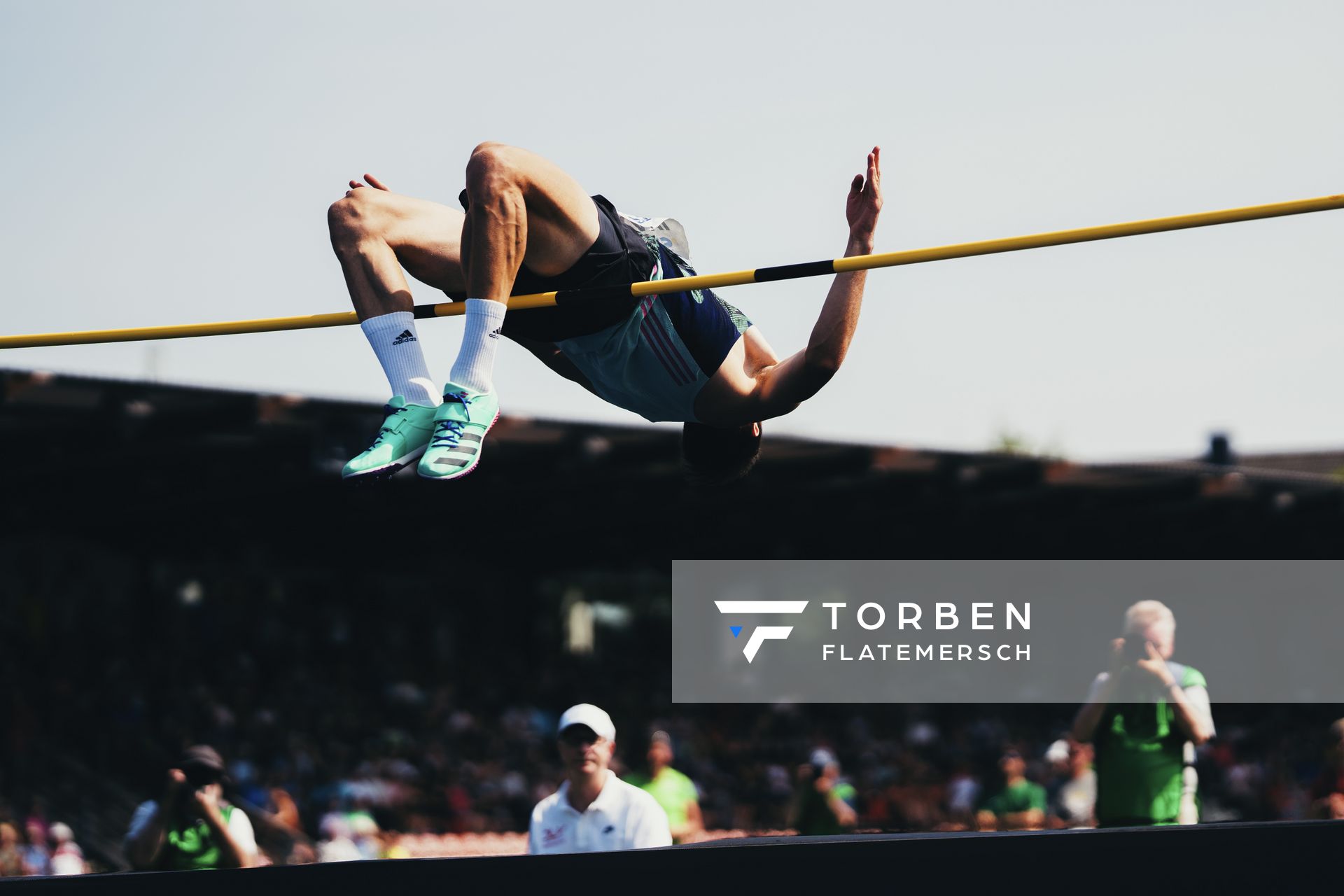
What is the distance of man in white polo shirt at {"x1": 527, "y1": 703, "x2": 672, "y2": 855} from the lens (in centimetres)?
547

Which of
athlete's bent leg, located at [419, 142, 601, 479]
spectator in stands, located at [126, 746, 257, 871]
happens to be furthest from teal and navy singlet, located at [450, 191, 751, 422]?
spectator in stands, located at [126, 746, 257, 871]

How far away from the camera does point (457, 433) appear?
4.08 meters

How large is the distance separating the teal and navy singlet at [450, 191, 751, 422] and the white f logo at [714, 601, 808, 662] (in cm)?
1764

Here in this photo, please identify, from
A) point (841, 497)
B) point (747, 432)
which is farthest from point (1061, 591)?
point (747, 432)

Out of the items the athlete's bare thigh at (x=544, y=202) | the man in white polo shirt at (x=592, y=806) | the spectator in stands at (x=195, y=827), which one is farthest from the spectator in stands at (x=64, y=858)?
the athlete's bare thigh at (x=544, y=202)

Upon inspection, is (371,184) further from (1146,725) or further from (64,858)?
(64,858)

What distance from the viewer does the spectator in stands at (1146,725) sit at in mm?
5562

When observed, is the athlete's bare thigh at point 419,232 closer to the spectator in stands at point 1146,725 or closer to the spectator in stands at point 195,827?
the spectator in stands at point 195,827

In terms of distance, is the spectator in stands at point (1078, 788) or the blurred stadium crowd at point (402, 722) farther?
the blurred stadium crowd at point (402, 722)

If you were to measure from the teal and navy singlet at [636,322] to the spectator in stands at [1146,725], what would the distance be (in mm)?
1960

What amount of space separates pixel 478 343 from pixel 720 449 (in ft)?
3.26

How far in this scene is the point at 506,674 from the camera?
65.7ft

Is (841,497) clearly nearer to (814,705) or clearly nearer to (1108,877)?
(814,705)

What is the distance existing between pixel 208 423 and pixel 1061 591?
1508 cm
